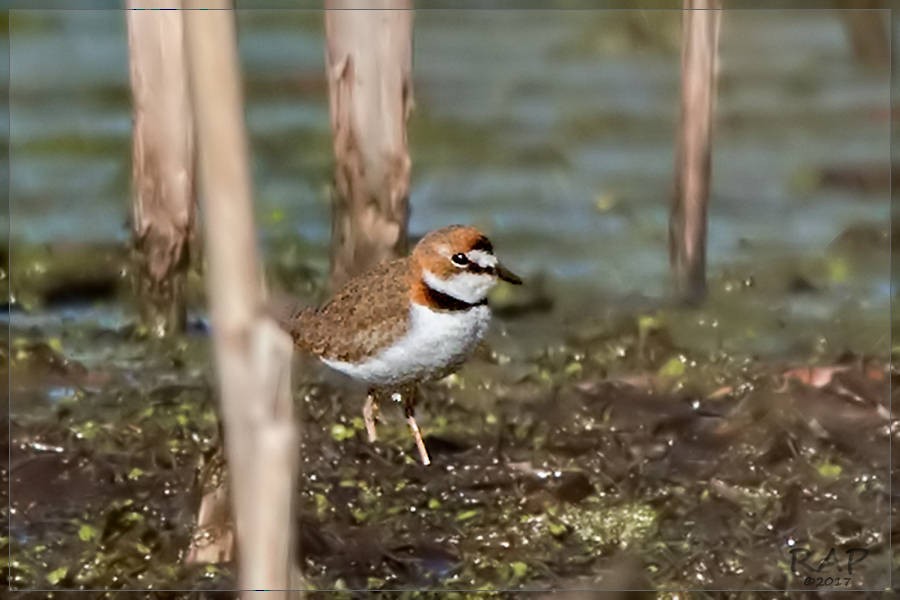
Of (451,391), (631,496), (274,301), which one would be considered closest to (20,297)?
(274,301)

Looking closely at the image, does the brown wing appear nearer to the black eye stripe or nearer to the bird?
the bird

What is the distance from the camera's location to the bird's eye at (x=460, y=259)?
6.87 metres

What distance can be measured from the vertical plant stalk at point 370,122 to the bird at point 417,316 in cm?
78

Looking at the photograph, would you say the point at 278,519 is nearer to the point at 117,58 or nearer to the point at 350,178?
the point at 350,178

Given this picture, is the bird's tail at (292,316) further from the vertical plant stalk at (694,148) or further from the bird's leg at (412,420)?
the vertical plant stalk at (694,148)

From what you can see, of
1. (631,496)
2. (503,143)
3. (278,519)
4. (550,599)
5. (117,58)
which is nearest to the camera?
(278,519)

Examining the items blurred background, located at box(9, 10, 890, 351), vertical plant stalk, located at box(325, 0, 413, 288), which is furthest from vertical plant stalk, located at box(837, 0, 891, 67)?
vertical plant stalk, located at box(325, 0, 413, 288)

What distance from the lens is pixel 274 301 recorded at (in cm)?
825

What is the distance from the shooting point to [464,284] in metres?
6.84

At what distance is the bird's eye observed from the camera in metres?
6.87

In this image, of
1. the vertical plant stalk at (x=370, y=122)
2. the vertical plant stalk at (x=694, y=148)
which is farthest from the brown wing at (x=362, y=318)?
the vertical plant stalk at (x=694, y=148)

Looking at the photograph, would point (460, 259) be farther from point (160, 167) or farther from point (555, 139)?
point (555, 139)

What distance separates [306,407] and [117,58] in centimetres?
615

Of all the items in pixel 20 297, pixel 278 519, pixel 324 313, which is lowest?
pixel 20 297
